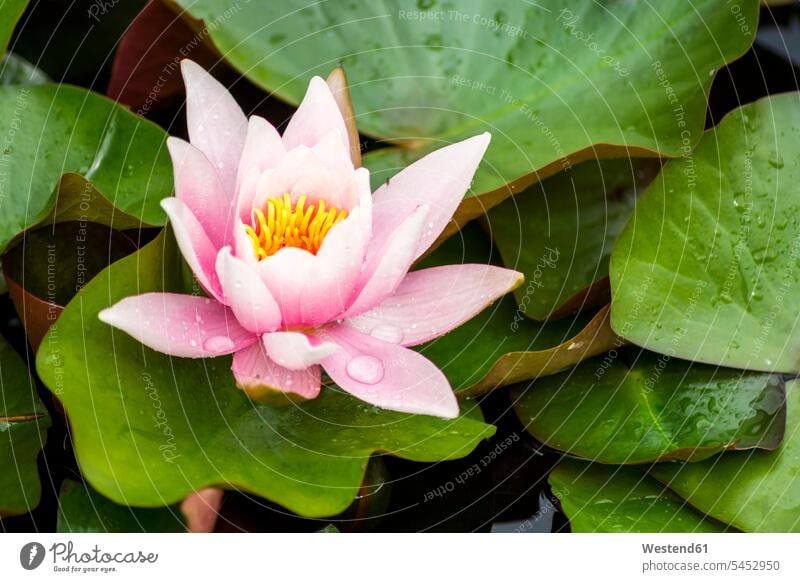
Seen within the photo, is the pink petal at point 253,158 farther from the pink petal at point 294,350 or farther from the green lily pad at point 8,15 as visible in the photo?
the green lily pad at point 8,15

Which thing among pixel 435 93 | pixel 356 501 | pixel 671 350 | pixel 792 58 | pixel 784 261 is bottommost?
pixel 356 501

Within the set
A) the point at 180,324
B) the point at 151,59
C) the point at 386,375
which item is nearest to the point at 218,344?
the point at 180,324

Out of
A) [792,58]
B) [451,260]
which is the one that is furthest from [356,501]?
[792,58]

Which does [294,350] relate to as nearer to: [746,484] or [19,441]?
[19,441]

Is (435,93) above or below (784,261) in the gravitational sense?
above

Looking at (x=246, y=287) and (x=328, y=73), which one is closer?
(x=246, y=287)

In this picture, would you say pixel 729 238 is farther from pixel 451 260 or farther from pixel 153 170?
pixel 153 170

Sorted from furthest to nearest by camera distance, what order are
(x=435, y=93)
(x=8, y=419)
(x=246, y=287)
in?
1. (x=435, y=93)
2. (x=8, y=419)
3. (x=246, y=287)
